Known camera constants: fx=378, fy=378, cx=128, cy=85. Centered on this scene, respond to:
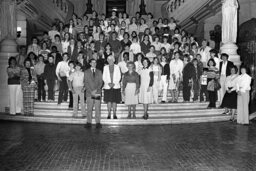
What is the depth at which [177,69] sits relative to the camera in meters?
13.1

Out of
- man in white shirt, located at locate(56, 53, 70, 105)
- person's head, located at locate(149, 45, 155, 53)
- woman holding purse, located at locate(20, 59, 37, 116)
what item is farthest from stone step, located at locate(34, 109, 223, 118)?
person's head, located at locate(149, 45, 155, 53)

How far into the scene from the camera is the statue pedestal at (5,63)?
43.5 ft

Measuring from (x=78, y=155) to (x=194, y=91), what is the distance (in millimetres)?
6764

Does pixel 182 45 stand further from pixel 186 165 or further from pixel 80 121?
pixel 186 165

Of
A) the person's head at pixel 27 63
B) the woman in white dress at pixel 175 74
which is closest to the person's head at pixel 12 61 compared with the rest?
the person's head at pixel 27 63

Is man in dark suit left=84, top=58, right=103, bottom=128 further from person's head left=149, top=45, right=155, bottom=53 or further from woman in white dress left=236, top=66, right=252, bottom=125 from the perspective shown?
woman in white dress left=236, top=66, right=252, bottom=125

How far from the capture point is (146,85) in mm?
11828

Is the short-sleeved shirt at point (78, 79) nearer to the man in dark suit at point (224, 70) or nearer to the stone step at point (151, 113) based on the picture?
the stone step at point (151, 113)

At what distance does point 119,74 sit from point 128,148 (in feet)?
12.1

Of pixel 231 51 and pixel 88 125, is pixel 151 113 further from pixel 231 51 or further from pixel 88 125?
pixel 231 51

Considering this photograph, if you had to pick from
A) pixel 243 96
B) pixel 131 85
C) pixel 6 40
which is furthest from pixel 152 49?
pixel 6 40

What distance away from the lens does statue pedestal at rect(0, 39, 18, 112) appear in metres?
13.3

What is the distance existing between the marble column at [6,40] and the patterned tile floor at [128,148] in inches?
97.1

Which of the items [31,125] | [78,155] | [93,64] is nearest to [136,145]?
[78,155]
